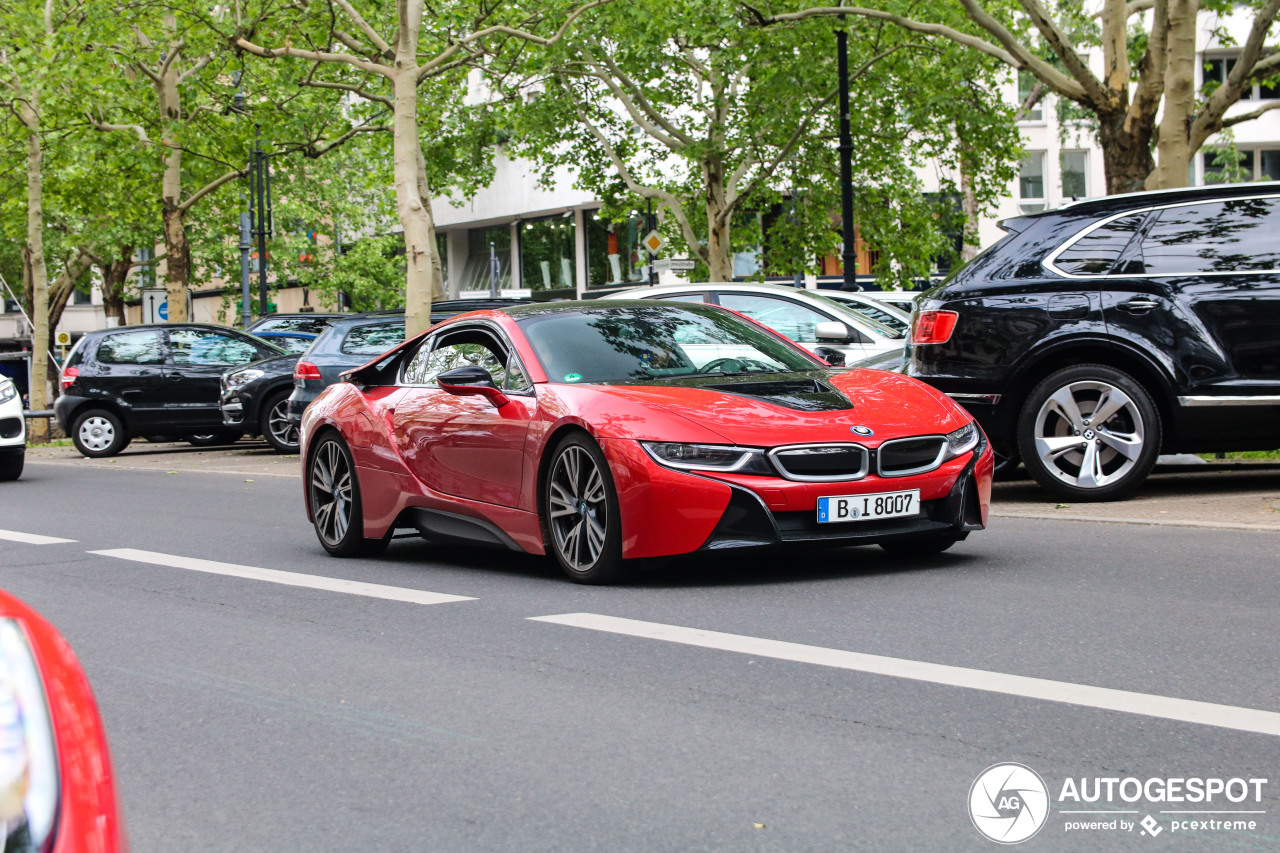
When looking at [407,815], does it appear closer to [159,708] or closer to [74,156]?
[159,708]

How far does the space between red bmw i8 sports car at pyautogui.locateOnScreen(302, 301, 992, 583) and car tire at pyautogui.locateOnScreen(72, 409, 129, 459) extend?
620 inches

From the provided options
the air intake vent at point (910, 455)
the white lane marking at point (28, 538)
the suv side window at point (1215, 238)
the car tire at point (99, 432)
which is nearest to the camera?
the air intake vent at point (910, 455)

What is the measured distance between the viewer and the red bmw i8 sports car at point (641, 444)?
22.7 ft

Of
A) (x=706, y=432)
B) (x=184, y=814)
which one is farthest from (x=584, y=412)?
(x=184, y=814)

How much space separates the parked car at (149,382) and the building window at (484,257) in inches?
1226

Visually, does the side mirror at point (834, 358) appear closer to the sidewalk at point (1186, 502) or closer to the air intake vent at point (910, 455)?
the air intake vent at point (910, 455)

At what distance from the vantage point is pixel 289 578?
8.30 m

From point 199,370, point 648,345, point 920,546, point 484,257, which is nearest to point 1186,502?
point 920,546

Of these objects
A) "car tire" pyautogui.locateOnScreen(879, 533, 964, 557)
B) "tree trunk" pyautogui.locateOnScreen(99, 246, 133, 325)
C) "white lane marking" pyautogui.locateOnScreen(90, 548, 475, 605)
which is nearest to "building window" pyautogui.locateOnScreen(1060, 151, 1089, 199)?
"tree trunk" pyautogui.locateOnScreen(99, 246, 133, 325)

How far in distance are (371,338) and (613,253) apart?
3009cm

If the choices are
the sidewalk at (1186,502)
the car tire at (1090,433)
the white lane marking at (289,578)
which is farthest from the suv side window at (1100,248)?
the white lane marking at (289,578)

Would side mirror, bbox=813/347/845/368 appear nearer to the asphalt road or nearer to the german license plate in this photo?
the asphalt road

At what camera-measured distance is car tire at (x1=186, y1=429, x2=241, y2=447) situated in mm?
24650

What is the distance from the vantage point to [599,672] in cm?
541
